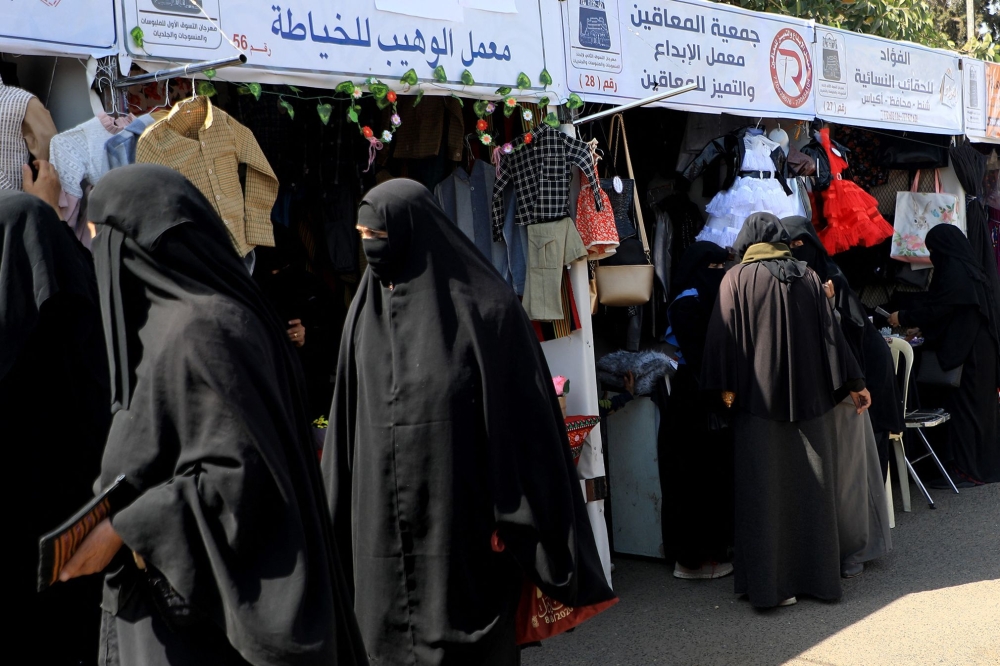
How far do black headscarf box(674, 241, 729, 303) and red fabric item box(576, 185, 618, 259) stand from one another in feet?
2.43

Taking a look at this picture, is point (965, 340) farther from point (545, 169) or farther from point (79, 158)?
point (79, 158)

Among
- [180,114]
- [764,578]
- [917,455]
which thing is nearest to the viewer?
[180,114]

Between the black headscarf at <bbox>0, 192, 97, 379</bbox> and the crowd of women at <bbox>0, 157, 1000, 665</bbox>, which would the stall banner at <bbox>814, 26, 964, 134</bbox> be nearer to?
the crowd of women at <bbox>0, 157, 1000, 665</bbox>

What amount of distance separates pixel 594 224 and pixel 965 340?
349 centimetres

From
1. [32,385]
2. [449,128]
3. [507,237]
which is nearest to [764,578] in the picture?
[507,237]

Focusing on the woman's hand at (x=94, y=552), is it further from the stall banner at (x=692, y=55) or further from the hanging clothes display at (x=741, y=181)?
the hanging clothes display at (x=741, y=181)

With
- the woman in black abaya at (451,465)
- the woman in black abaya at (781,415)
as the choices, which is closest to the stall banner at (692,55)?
the woman in black abaya at (781,415)

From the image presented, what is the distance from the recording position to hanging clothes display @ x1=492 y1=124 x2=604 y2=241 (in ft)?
14.9

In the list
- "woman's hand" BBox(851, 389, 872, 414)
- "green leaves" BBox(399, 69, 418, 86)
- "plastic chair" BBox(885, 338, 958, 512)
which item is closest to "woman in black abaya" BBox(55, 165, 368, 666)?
"green leaves" BBox(399, 69, 418, 86)

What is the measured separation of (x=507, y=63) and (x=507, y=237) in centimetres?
80

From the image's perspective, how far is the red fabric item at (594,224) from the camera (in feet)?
15.4

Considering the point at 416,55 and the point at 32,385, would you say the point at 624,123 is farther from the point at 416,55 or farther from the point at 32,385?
the point at 32,385

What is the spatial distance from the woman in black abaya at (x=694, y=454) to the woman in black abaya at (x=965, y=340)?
225 centimetres

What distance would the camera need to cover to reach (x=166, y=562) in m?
1.86
